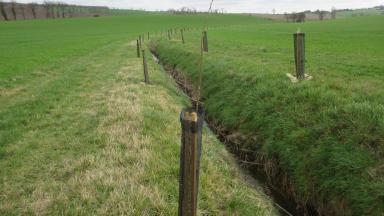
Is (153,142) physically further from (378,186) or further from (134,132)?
(378,186)

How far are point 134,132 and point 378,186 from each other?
4.88m

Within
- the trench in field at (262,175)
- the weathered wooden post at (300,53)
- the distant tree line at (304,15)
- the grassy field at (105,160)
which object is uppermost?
the distant tree line at (304,15)

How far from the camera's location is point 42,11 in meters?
114

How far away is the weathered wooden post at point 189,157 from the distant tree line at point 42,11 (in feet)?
376

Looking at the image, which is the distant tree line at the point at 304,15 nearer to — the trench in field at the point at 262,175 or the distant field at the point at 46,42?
the distant field at the point at 46,42

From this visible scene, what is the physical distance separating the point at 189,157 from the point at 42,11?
12352 centimetres

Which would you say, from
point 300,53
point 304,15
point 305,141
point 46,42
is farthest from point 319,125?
point 304,15

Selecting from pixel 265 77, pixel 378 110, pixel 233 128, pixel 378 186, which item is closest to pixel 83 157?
pixel 233 128

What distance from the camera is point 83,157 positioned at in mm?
6762

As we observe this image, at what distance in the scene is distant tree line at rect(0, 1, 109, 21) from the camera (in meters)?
103

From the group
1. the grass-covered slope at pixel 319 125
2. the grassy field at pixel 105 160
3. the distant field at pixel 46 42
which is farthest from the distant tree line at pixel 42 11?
the grass-covered slope at pixel 319 125

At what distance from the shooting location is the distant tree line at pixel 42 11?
103 metres

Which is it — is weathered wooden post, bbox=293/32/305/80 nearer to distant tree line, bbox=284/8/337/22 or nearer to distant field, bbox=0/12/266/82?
distant field, bbox=0/12/266/82

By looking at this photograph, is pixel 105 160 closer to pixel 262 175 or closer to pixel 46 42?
pixel 262 175
